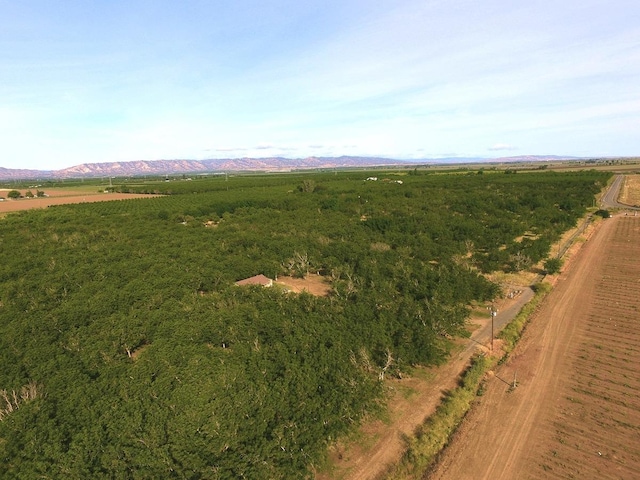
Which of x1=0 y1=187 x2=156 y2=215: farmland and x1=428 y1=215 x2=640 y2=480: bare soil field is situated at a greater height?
x1=0 y1=187 x2=156 y2=215: farmland

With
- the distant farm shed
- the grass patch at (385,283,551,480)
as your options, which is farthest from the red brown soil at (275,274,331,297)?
the grass patch at (385,283,551,480)

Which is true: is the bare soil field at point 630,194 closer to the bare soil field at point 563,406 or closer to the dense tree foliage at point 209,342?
the dense tree foliage at point 209,342

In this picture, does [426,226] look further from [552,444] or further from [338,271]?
[552,444]

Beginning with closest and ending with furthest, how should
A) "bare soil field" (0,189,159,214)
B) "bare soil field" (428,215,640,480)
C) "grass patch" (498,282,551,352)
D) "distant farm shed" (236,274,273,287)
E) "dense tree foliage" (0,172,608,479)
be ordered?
"dense tree foliage" (0,172,608,479)
"bare soil field" (428,215,640,480)
"grass patch" (498,282,551,352)
"distant farm shed" (236,274,273,287)
"bare soil field" (0,189,159,214)

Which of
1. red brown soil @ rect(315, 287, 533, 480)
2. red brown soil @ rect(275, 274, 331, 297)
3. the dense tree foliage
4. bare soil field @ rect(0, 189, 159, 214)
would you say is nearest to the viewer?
the dense tree foliage

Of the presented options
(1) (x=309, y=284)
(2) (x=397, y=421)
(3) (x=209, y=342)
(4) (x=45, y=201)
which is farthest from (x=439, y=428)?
(4) (x=45, y=201)

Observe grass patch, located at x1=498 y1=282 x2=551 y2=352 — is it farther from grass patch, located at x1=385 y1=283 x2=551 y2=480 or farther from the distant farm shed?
the distant farm shed

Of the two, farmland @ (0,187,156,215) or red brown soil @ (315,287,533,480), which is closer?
red brown soil @ (315,287,533,480)
